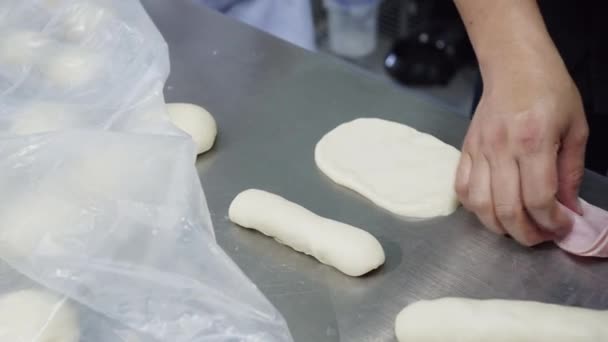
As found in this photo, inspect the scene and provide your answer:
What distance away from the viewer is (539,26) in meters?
0.74

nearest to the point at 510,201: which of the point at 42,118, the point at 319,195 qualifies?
the point at 319,195

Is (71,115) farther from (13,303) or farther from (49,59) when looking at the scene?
(13,303)

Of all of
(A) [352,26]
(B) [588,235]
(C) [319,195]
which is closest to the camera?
(B) [588,235]

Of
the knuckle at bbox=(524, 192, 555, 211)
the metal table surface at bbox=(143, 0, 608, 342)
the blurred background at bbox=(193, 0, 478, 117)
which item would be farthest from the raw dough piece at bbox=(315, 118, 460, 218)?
the blurred background at bbox=(193, 0, 478, 117)

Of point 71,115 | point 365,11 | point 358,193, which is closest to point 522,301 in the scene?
point 358,193

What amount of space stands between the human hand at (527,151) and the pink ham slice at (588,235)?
1 centimetres

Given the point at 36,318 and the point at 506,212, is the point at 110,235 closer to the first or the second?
the point at 36,318

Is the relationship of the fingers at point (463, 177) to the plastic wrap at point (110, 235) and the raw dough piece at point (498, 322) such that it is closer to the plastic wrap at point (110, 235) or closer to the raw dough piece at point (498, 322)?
the raw dough piece at point (498, 322)

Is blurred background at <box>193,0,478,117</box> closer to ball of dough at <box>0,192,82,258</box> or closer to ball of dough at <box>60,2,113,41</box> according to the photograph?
ball of dough at <box>60,2,113,41</box>

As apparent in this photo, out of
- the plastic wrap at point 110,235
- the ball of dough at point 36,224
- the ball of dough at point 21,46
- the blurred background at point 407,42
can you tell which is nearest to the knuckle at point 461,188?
the plastic wrap at point 110,235

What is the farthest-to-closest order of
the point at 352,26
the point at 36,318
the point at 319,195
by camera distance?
the point at 352,26 < the point at 319,195 < the point at 36,318

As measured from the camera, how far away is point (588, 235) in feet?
2.38

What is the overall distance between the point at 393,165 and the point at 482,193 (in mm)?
156

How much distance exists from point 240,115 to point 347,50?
122 cm
